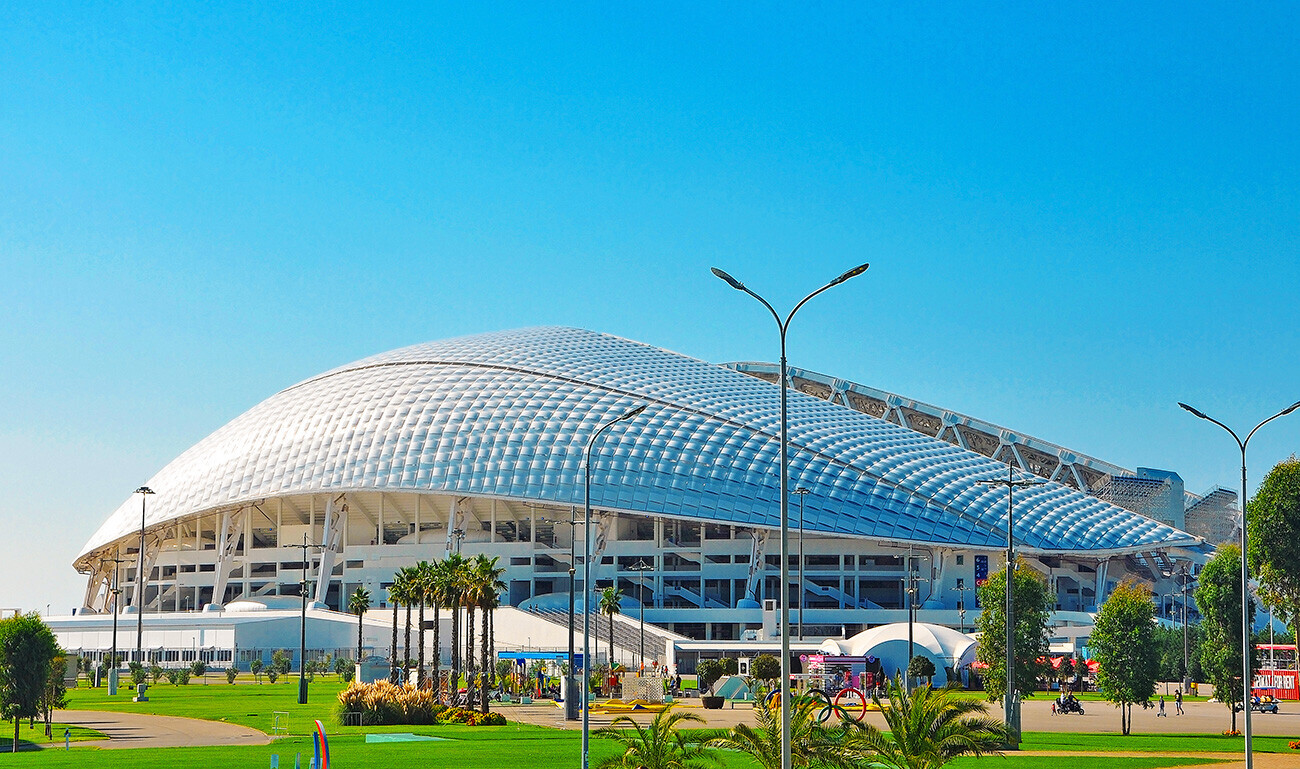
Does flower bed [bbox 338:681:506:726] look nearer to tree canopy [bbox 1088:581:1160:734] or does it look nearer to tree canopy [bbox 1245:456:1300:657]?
tree canopy [bbox 1088:581:1160:734]

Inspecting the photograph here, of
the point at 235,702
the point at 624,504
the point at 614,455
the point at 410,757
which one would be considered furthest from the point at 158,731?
the point at 614,455

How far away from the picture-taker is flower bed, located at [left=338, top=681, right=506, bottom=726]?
5288 cm

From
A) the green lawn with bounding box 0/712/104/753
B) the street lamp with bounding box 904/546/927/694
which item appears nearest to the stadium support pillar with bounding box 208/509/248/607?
the street lamp with bounding box 904/546/927/694

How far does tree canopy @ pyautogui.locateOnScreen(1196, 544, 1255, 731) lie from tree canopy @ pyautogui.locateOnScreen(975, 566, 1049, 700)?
759 cm

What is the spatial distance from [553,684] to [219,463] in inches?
2450

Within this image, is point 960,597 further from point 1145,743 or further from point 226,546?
point 1145,743

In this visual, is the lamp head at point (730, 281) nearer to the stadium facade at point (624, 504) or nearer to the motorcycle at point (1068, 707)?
the motorcycle at point (1068, 707)

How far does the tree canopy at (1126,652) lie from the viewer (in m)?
52.2

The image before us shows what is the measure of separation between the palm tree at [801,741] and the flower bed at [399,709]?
86.4 feet

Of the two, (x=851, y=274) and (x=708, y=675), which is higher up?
(x=851, y=274)

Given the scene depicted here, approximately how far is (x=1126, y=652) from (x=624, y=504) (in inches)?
2389

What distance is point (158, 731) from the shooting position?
50.4 metres

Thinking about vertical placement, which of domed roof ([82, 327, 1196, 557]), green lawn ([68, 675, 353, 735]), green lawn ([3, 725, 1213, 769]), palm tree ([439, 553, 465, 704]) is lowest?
green lawn ([68, 675, 353, 735])

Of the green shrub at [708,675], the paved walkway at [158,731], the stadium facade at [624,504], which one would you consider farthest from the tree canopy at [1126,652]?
the stadium facade at [624,504]
